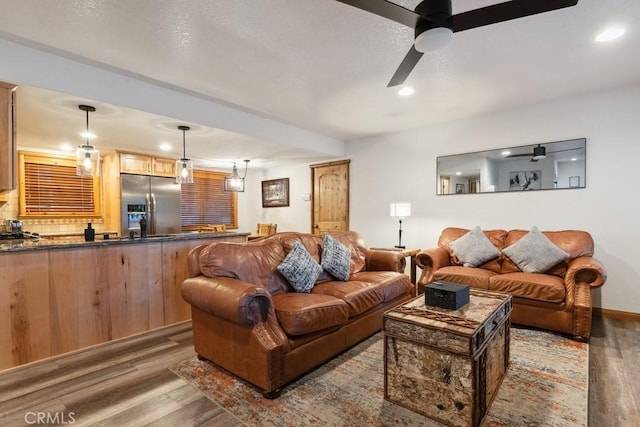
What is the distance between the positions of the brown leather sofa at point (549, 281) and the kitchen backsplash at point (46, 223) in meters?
5.40

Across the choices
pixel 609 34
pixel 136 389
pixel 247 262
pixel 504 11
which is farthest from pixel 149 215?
pixel 609 34

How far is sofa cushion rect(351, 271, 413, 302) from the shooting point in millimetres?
2945

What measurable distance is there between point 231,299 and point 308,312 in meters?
Result: 0.54

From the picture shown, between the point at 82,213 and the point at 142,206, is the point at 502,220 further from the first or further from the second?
the point at 82,213

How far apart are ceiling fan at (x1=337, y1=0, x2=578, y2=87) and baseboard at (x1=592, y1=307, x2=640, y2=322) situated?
3521mm

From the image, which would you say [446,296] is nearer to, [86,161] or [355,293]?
[355,293]

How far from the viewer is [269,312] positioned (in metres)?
2.05

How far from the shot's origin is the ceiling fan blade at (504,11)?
59.0 inches

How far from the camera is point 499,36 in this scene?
2.32m

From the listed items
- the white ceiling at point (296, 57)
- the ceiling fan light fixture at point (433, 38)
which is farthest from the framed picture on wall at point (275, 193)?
the ceiling fan light fixture at point (433, 38)

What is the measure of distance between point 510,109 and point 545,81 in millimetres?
840

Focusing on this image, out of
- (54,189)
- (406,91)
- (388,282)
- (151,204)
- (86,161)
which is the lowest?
(388,282)

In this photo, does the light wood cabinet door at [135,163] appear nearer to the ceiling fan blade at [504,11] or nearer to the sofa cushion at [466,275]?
the sofa cushion at [466,275]

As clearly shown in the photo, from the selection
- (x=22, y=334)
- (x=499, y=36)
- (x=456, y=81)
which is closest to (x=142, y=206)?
(x=22, y=334)
